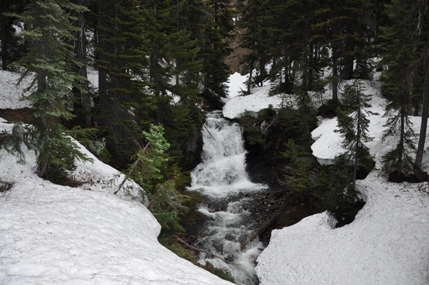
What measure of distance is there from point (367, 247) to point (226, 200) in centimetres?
912

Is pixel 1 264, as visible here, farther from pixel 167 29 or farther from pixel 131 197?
pixel 167 29

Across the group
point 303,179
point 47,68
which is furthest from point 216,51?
point 47,68

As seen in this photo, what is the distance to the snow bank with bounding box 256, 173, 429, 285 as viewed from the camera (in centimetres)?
882

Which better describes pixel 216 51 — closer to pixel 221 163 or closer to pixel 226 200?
pixel 221 163

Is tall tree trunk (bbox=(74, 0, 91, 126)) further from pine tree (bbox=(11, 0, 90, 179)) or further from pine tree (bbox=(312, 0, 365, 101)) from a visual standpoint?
pine tree (bbox=(312, 0, 365, 101))

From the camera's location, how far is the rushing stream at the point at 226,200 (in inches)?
471

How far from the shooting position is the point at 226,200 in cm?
1764

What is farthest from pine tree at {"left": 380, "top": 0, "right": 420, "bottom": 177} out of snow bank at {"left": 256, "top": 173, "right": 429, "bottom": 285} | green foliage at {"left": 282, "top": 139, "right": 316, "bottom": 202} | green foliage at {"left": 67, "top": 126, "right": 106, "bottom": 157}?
green foliage at {"left": 67, "top": 126, "right": 106, "bottom": 157}

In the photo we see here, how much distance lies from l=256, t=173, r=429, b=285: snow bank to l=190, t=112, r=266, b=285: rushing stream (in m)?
1.09

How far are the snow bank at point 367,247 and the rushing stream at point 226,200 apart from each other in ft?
3.58

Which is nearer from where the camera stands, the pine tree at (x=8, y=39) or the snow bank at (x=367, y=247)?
the snow bank at (x=367, y=247)

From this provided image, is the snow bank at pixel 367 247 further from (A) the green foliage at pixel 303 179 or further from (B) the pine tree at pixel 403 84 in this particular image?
(A) the green foliage at pixel 303 179

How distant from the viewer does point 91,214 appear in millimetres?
6797

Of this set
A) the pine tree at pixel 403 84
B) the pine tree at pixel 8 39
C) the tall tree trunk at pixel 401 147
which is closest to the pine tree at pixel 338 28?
the pine tree at pixel 403 84
